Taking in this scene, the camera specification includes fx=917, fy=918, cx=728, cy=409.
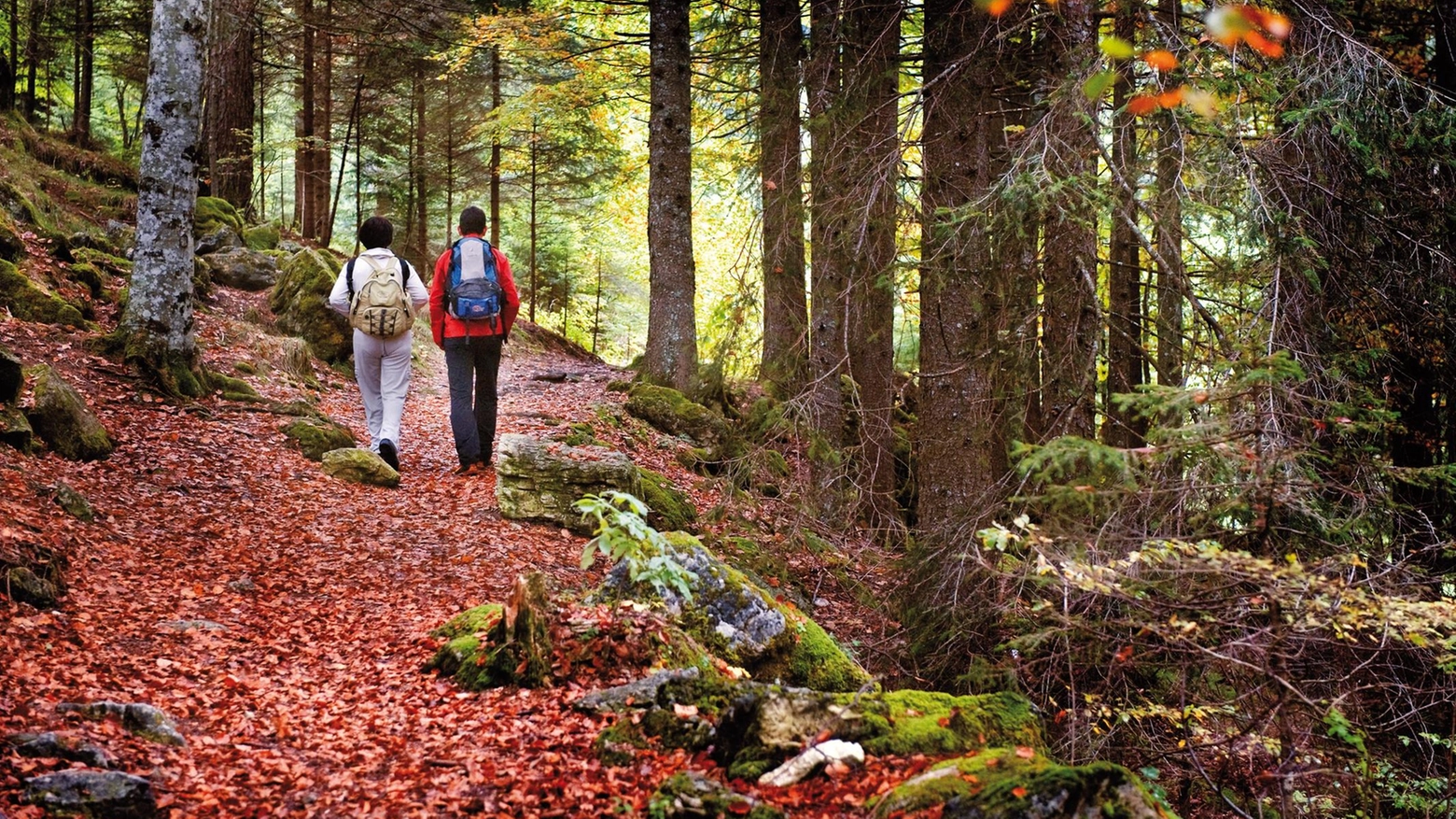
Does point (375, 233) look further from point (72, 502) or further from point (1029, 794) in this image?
point (1029, 794)

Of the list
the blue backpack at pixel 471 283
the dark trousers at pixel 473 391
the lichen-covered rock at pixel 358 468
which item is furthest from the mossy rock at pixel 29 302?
the blue backpack at pixel 471 283

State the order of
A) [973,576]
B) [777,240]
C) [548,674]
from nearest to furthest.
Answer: [548,674]
[973,576]
[777,240]

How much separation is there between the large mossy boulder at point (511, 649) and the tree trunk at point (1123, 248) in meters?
2.79

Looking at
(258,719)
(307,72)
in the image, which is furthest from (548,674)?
(307,72)

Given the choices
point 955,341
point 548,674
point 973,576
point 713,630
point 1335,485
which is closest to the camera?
point 1335,485

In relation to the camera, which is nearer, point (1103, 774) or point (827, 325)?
point (1103, 774)

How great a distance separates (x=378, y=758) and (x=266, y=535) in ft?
10.7

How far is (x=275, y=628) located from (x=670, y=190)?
7297 mm

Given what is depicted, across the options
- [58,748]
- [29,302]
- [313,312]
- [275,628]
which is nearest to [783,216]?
[275,628]

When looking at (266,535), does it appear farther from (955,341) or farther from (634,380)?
(634,380)

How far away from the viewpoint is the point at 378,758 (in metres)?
3.69

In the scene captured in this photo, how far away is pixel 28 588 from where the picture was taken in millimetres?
4508

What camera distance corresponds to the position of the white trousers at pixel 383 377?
26.8 ft

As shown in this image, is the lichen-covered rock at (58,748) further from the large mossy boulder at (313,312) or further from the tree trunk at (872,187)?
the large mossy boulder at (313,312)
